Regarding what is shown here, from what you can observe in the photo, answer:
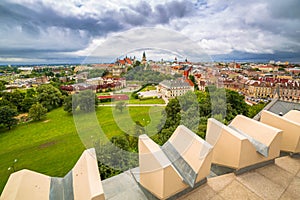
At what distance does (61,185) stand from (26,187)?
1.39 feet

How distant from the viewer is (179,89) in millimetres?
2412

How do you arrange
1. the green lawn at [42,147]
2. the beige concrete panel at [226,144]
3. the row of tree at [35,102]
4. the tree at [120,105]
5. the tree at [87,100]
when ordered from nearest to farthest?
the tree at [87,100]
the tree at [120,105]
the beige concrete panel at [226,144]
the green lawn at [42,147]
the row of tree at [35,102]

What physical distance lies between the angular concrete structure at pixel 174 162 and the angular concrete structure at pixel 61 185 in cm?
81

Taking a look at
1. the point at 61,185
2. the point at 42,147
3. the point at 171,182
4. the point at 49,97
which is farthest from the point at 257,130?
the point at 49,97

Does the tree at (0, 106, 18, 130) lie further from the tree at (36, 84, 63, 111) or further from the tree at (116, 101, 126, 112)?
the tree at (116, 101, 126, 112)

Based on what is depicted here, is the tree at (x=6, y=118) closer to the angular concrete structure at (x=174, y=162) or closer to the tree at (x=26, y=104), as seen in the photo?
the tree at (x=26, y=104)

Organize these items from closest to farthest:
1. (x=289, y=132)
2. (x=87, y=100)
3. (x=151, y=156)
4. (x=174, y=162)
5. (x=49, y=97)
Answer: (x=87, y=100)
(x=151, y=156)
(x=174, y=162)
(x=289, y=132)
(x=49, y=97)

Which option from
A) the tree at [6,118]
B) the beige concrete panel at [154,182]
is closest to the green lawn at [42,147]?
the tree at [6,118]

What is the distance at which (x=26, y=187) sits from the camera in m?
2.07

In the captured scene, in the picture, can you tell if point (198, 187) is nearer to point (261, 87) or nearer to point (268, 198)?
point (268, 198)

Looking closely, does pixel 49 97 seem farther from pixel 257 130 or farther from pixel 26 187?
pixel 257 130

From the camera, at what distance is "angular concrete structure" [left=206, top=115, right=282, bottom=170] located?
9.75 ft

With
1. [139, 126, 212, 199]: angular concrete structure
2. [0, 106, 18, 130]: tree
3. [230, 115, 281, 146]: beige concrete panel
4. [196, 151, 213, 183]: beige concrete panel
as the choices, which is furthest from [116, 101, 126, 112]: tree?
[0, 106, 18, 130]: tree

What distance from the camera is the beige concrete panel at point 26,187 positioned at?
1.96m
